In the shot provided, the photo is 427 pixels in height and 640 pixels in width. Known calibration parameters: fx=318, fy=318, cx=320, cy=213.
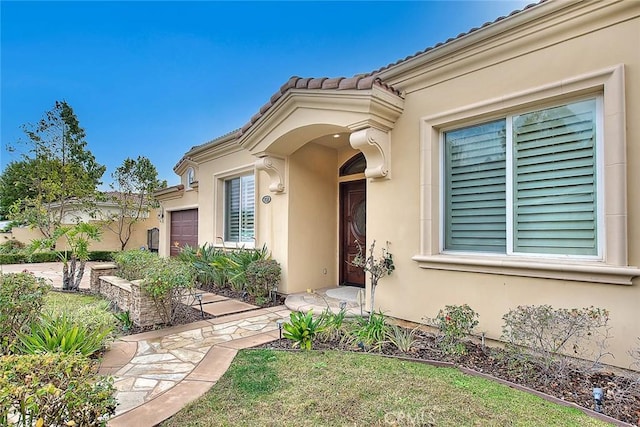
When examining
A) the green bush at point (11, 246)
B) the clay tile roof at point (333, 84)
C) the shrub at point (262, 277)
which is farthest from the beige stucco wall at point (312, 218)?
the green bush at point (11, 246)

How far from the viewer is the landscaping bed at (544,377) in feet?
11.0

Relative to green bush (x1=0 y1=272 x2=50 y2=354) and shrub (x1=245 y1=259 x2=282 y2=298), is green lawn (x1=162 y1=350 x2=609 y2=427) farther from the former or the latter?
shrub (x1=245 y1=259 x2=282 y2=298)

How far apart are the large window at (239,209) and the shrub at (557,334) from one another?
7.41 m

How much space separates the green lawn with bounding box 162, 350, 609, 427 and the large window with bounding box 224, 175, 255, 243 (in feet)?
19.8

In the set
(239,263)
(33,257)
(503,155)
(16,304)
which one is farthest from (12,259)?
(503,155)

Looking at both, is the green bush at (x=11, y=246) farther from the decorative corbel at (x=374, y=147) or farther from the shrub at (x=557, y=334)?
the shrub at (x=557, y=334)

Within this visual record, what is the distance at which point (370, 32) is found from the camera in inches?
452

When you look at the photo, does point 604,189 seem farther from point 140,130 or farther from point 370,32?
point 140,130

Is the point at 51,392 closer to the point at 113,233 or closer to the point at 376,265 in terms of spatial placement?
the point at 376,265

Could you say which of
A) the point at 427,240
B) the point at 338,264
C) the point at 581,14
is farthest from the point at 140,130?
the point at 581,14

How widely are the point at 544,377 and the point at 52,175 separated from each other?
47.2ft

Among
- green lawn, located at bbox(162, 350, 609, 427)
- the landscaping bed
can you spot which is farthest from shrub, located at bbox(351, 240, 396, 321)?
green lawn, located at bbox(162, 350, 609, 427)

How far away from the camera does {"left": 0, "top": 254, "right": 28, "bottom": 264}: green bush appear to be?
57.2ft

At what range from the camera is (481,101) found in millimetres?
5109
